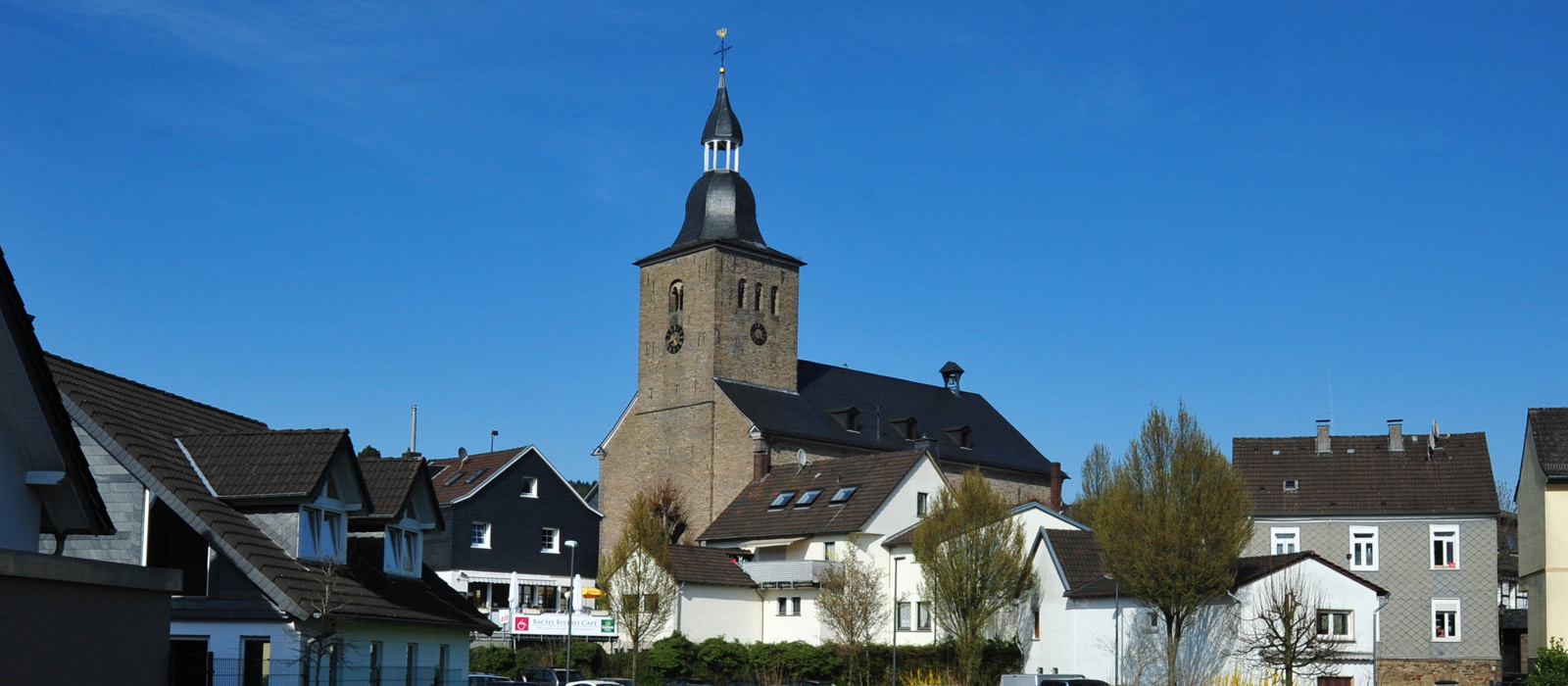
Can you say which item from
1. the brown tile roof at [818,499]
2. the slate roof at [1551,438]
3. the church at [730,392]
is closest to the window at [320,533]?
the slate roof at [1551,438]

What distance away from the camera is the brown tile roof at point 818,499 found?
59812 mm

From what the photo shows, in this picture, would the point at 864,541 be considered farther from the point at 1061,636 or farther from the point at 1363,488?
the point at 1363,488

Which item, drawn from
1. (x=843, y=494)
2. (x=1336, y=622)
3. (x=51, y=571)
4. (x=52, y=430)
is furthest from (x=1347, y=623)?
(x=51, y=571)

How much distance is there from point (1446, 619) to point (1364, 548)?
10.9 feet

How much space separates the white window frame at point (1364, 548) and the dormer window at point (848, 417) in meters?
31.7

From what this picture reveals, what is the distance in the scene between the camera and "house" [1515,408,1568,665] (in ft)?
124

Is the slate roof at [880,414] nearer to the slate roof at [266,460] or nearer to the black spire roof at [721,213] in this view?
the black spire roof at [721,213]

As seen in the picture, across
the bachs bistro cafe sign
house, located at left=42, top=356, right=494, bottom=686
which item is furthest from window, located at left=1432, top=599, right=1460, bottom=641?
house, located at left=42, top=356, right=494, bottom=686

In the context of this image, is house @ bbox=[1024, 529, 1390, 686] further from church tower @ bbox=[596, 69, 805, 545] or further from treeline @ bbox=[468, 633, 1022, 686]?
church tower @ bbox=[596, 69, 805, 545]

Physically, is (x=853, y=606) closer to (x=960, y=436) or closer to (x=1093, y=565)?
(x=1093, y=565)

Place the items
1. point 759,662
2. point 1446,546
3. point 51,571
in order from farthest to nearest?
point 759,662 → point 1446,546 → point 51,571

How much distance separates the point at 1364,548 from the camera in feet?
170

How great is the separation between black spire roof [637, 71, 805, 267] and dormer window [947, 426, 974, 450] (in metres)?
12.2

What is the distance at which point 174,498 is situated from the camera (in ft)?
70.2
